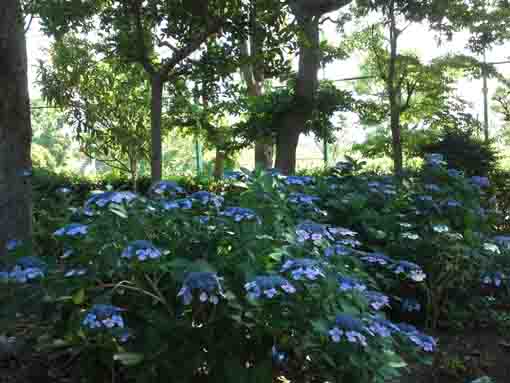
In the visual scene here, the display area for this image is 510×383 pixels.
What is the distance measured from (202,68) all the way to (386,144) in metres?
7.14

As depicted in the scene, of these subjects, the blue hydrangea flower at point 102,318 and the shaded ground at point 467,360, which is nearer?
the blue hydrangea flower at point 102,318

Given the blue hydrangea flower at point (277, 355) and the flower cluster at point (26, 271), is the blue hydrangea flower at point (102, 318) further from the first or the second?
the blue hydrangea flower at point (277, 355)

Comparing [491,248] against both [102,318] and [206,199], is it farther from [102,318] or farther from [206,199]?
[102,318]

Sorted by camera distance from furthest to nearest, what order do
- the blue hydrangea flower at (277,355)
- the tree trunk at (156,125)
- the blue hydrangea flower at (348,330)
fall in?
1. the tree trunk at (156,125)
2. the blue hydrangea flower at (277,355)
3. the blue hydrangea flower at (348,330)

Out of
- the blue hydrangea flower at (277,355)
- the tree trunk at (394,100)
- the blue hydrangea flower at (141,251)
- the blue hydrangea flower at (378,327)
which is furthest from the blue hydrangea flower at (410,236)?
the tree trunk at (394,100)

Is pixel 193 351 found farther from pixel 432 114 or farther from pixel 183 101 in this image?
pixel 432 114

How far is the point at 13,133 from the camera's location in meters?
3.45

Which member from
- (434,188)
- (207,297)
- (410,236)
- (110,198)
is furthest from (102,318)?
(434,188)

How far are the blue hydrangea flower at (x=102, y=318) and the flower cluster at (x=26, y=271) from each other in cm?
33

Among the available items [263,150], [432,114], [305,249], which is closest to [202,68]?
[305,249]

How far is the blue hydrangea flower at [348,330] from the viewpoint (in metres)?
1.83

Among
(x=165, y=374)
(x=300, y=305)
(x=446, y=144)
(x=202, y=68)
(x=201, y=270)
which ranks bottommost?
(x=165, y=374)

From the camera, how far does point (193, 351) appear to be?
6.81 feet

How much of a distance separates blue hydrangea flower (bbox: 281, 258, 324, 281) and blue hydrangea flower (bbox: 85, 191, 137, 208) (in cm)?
82
